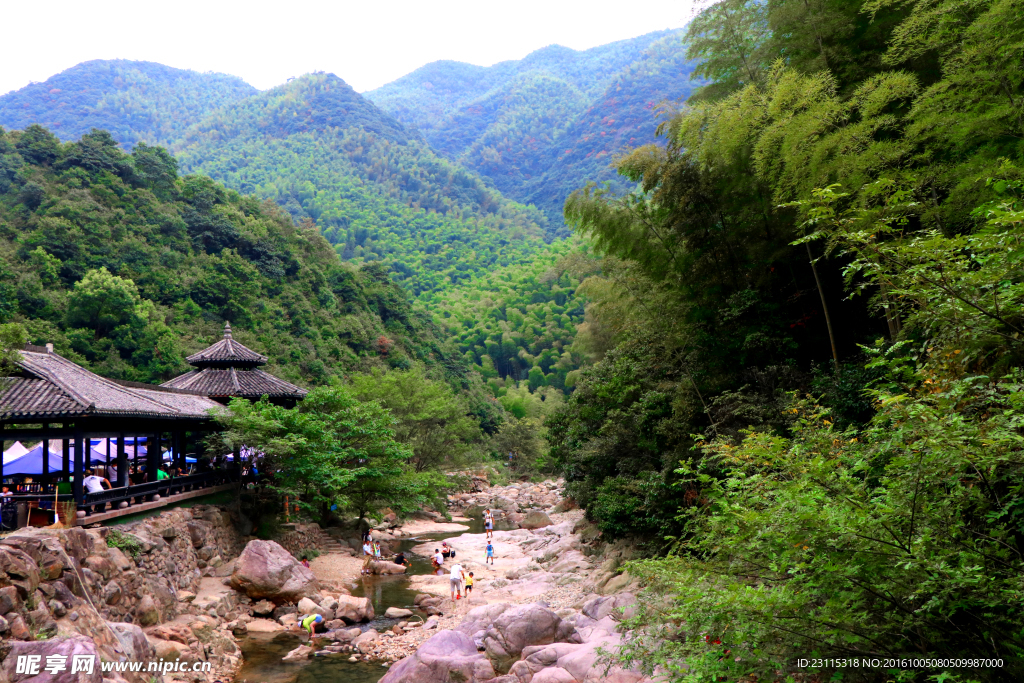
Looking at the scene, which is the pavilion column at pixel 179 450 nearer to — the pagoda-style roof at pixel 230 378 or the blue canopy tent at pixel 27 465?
the pagoda-style roof at pixel 230 378

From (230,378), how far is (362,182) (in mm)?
77558

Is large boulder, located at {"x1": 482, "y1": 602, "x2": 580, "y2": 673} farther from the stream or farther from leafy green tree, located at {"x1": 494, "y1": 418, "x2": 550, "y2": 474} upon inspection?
leafy green tree, located at {"x1": 494, "y1": 418, "x2": 550, "y2": 474}

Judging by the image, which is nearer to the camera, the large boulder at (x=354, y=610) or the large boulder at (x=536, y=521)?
the large boulder at (x=354, y=610)

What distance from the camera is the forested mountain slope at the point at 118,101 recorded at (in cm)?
11188

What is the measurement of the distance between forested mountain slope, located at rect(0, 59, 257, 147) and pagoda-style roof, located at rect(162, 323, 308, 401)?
10844cm

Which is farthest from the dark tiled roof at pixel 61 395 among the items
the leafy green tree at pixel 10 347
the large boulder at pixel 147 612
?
the large boulder at pixel 147 612

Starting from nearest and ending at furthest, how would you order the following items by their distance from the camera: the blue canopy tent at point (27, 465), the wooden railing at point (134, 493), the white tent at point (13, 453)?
1. the wooden railing at point (134, 493)
2. the blue canopy tent at point (27, 465)
3. the white tent at point (13, 453)

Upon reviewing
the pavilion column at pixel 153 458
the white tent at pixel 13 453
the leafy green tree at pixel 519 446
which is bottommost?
the leafy green tree at pixel 519 446

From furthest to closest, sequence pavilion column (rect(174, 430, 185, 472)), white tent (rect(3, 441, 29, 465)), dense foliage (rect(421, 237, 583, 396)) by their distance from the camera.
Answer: dense foliage (rect(421, 237, 583, 396)) → pavilion column (rect(174, 430, 185, 472)) → white tent (rect(3, 441, 29, 465))

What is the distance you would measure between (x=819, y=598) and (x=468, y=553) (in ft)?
55.9

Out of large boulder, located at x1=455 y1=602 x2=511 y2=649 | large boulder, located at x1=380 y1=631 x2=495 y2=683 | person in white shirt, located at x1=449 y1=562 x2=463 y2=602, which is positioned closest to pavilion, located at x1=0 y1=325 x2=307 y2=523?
large boulder, located at x1=380 y1=631 x2=495 y2=683

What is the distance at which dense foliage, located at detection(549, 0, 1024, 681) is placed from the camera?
3.76 metres

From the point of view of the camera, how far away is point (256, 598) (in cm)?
1316

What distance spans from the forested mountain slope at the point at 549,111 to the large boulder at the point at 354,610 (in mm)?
81847
